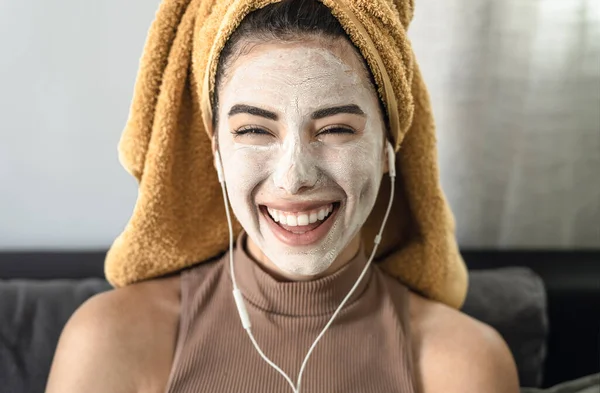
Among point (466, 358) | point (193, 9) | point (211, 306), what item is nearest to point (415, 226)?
point (466, 358)

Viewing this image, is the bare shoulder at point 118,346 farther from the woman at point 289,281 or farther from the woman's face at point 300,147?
the woman's face at point 300,147

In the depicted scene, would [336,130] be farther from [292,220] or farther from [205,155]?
[205,155]

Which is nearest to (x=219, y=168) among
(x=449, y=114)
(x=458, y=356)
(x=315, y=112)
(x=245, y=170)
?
(x=245, y=170)

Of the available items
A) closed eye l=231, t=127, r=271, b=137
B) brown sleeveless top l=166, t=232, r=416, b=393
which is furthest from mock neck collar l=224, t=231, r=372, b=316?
closed eye l=231, t=127, r=271, b=137

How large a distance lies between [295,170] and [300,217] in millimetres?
83

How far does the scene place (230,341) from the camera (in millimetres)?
890

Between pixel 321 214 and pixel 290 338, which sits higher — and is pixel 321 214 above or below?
above

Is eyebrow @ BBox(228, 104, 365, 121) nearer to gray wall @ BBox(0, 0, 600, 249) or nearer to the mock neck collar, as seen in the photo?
the mock neck collar

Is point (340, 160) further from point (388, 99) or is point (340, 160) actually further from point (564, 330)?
point (564, 330)

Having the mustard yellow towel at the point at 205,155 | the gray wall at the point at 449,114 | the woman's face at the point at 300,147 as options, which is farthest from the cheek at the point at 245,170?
the gray wall at the point at 449,114

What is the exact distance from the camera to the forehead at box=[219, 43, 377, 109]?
764 millimetres

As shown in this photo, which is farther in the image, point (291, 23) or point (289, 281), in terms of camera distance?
point (289, 281)

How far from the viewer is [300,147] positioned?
2.52 ft

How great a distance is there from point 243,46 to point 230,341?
1.44ft
